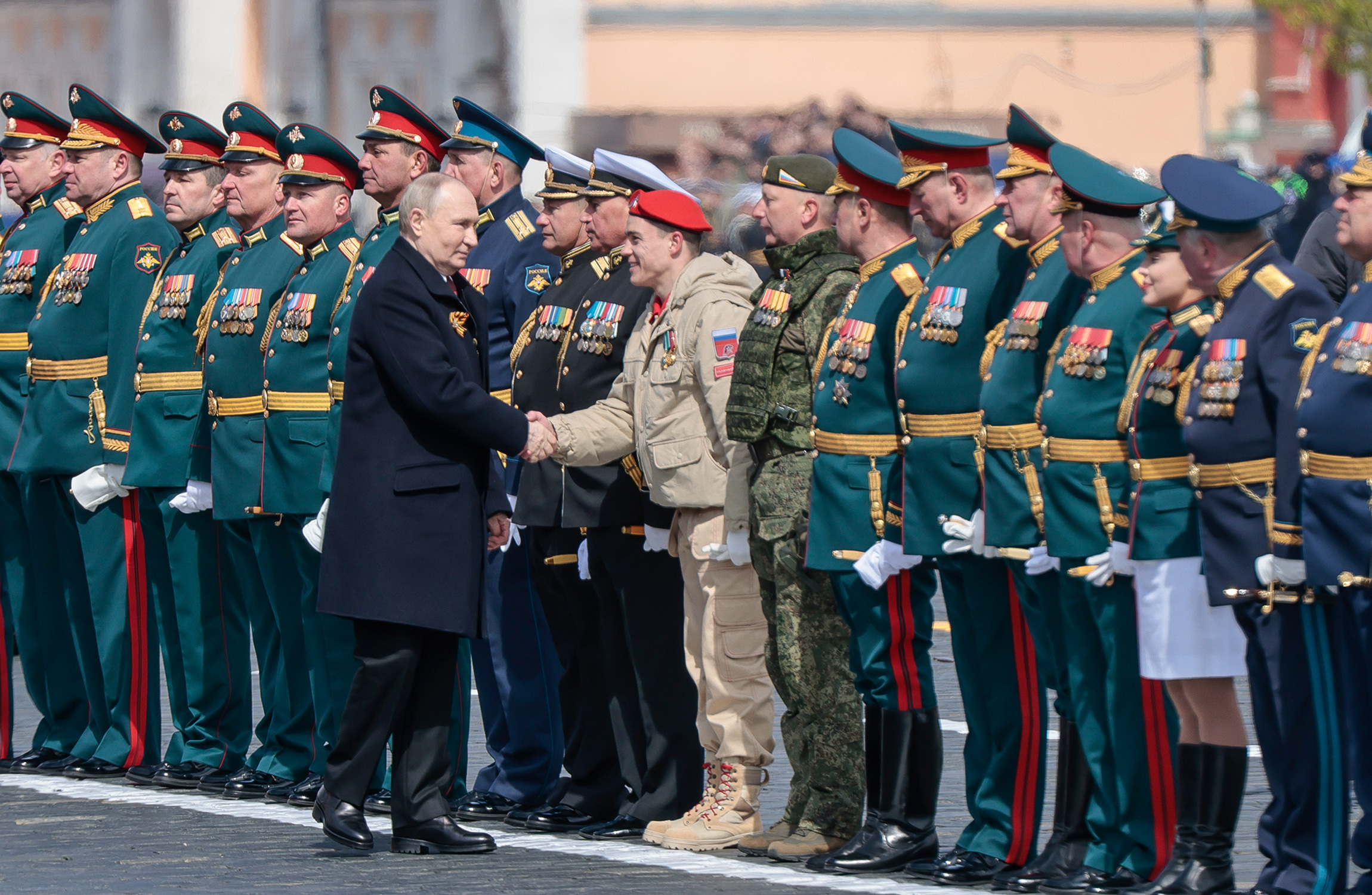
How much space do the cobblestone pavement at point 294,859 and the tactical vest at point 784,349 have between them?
133 cm

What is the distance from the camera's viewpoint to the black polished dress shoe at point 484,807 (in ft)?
27.6

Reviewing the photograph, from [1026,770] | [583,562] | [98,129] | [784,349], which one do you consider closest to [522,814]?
[583,562]

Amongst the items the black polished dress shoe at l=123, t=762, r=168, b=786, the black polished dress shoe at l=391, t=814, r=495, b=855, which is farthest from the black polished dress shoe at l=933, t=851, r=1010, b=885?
the black polished dress shoe at l=123, t=762, r=168, b=786

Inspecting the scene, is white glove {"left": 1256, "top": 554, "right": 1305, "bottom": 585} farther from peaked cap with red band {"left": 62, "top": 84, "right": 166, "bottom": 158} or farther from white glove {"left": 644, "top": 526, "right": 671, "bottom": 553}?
peaked cap with red band {"left": 62, "top": 84, "right": 166, "bottom": 158}

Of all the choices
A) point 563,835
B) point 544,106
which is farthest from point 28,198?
point 544,106

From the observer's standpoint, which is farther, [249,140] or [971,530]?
[249,140]

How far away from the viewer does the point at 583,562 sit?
818cm

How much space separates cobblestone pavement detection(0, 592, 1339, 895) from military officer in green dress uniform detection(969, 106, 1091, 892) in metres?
0.45

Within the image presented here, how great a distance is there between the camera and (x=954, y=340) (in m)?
7.06

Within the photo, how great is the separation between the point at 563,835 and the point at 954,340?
7.22ft

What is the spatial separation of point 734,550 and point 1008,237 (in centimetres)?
133

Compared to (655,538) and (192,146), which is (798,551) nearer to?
(655,538)

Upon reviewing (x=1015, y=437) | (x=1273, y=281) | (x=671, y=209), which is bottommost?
(x=1015, y=437)

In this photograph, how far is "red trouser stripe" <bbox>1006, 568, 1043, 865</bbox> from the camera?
691cm
